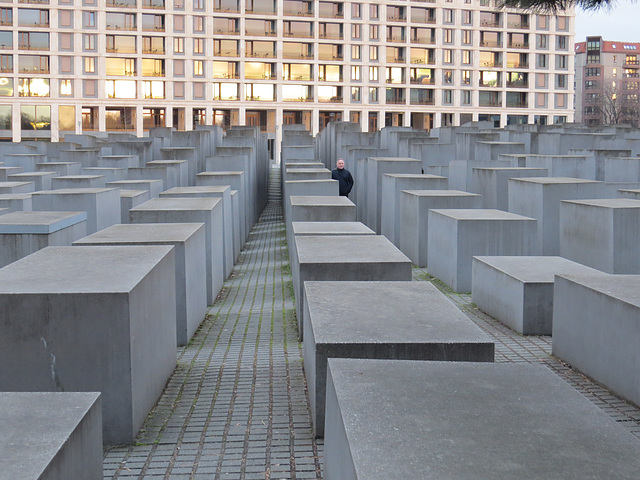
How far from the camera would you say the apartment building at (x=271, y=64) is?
2798 inches

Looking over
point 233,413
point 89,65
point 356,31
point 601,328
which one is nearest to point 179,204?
point 233,413

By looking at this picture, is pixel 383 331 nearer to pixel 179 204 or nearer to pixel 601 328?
pixel 601 328

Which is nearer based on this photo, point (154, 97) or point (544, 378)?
point (544, 378)

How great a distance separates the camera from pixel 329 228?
1104cm

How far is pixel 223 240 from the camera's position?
504 inches

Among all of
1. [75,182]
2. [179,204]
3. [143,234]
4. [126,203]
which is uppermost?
[75,182]

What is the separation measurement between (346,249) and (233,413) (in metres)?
3.24

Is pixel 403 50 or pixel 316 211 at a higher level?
pixel 403 50

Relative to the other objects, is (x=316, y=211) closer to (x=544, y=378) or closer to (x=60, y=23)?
(x=544, y=378)

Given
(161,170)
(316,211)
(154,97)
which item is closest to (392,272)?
(316,211)

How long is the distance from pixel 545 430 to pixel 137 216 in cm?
811

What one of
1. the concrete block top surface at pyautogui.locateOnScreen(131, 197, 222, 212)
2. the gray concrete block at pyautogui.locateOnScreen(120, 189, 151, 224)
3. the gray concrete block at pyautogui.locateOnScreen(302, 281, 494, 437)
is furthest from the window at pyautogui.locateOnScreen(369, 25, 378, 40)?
the gray concrete block at pyautogui.locateOnScreen(302, 281, 494, 437)

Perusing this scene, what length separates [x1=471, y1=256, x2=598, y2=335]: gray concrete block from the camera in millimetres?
8492

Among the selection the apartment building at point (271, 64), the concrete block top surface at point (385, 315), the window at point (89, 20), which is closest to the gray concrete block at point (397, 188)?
the concrete block top surface at point (385, 315)
